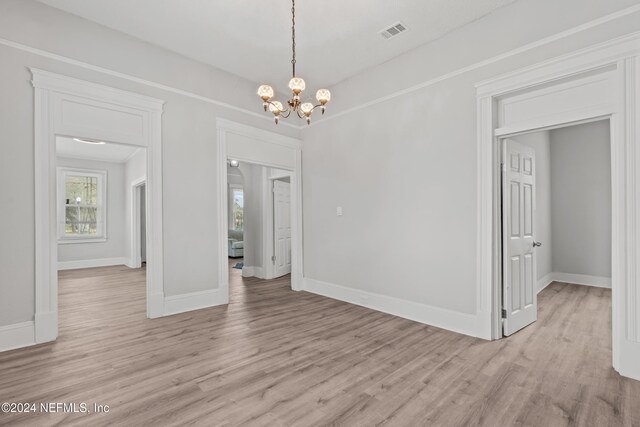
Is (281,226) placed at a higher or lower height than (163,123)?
lower

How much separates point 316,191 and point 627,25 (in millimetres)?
3963

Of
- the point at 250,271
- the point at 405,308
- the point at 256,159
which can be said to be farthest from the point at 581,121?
the point at 250,271

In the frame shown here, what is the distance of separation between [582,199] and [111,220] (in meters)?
11.4

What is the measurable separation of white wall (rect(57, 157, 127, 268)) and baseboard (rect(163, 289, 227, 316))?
613cm

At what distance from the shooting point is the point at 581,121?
2766mm

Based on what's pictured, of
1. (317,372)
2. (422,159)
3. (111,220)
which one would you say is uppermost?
(422,159)

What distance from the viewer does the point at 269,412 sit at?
6.66 feet

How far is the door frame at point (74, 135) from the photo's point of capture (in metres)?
3.15

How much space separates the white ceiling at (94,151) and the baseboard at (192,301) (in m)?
4.42

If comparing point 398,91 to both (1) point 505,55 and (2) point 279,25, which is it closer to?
(1) point 505,55

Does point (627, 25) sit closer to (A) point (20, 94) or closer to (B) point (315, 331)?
(B) point (315, 331)

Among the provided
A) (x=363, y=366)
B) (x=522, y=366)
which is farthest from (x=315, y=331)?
(x=522, y=366)

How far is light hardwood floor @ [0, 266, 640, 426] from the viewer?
201 centimetres

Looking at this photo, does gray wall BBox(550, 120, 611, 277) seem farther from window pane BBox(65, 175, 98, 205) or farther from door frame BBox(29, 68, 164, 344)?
window pane BBox(65, 175, 98, 205)
